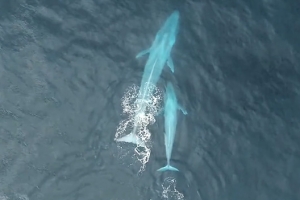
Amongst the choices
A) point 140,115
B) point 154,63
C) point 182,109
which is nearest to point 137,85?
point 154,63

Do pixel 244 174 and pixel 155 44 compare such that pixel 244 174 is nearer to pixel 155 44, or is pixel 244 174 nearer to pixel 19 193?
pixel 155 44

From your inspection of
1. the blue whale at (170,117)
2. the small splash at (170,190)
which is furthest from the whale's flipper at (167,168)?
the small splash at (170,190)

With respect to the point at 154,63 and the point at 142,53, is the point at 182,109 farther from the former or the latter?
the point at 142,53

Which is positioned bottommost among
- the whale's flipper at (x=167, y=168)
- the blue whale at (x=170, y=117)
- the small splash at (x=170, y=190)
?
the small splash at (x=170, y=190)

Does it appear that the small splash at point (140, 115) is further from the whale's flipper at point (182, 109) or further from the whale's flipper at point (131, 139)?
the whale's flipper at point (182, 109)

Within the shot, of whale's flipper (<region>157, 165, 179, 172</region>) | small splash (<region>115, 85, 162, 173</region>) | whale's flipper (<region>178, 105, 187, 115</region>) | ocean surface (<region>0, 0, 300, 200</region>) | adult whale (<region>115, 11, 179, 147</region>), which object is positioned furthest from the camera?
whale's flipper (<region>178, 105, 187, 115</region>)

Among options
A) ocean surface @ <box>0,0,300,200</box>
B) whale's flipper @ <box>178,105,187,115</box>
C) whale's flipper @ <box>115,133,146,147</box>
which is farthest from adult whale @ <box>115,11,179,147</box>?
whale's flipper @ <box>178,105,187,115</box>

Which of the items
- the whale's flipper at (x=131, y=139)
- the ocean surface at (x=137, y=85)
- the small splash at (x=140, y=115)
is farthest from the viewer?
the small splash at (x=140, y=115)

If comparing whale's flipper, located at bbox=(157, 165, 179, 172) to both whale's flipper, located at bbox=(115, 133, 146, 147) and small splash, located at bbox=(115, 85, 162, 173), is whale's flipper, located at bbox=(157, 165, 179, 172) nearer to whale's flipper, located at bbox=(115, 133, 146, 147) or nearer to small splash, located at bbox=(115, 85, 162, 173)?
small splash, located at bbox=(115, 85, 162, 173)
